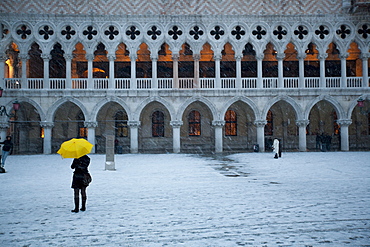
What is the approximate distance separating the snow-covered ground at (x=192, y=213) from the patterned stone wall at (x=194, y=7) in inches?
662

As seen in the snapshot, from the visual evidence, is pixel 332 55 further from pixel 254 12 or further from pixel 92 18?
pixel 92 18

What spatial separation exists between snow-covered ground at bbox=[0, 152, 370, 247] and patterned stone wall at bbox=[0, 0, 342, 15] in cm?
1681

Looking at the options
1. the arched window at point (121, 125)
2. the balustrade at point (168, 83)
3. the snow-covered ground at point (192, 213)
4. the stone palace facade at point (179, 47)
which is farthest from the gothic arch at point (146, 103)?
the snow-covered ground at point (192, 213)

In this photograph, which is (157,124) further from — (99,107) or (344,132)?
(344,132)

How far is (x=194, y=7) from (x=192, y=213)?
67.9 feet

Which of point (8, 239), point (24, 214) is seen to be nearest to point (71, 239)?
point (8, 239)

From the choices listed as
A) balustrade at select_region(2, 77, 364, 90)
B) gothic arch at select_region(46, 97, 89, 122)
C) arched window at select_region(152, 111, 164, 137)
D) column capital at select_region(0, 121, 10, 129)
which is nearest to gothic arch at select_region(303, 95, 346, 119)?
balustrade at select_region(2, 77, 364, 90)

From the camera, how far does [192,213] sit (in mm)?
6227

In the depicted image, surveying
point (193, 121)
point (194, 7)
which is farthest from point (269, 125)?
point (194, 7)

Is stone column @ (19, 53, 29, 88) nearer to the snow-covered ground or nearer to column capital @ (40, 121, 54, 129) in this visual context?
column capital @ (40, 121, 54, 129)

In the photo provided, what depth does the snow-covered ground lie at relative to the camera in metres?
4.78

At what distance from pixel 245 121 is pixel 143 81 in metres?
9.26

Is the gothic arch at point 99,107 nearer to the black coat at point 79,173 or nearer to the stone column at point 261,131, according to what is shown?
the stone column at point 261,131

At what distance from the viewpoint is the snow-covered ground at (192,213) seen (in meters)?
4.78
